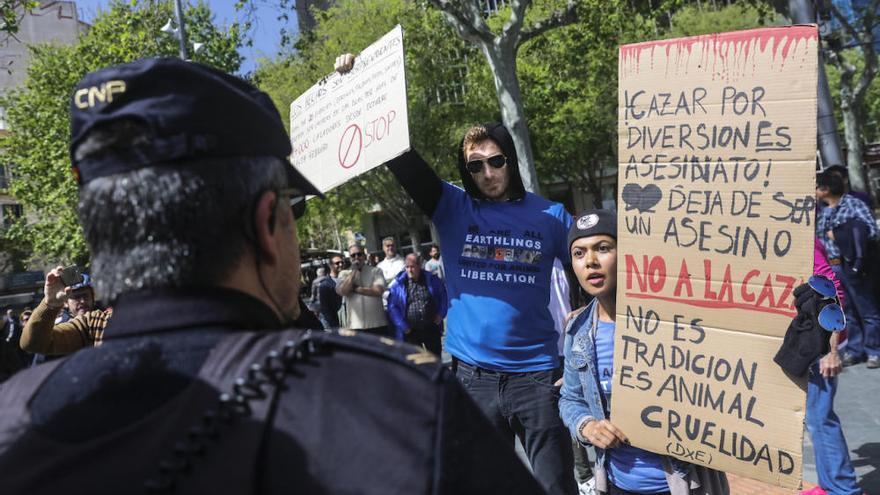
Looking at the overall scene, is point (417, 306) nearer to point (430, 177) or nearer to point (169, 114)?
point (430, 177)

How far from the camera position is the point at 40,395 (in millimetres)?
934

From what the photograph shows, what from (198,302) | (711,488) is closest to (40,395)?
(198,302)

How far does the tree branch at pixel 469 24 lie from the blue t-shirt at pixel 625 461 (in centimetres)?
632

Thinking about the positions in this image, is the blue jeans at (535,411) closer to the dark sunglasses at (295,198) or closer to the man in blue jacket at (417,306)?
the dark sunglasses at (295,198)

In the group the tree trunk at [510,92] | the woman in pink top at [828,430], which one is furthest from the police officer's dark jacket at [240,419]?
the tree trunk at [510,92]

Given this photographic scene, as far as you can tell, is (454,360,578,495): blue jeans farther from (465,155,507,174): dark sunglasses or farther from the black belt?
(465,155,507,174): dark sunglasses

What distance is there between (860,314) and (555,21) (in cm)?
458

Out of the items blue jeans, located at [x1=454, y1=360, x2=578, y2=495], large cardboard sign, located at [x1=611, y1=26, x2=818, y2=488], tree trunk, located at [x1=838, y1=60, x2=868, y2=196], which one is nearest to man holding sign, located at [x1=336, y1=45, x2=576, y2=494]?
blue jeans, located at [x1=454, y1=360, x2=578, y2=495]

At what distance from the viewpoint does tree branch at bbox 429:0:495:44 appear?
848 centimetres

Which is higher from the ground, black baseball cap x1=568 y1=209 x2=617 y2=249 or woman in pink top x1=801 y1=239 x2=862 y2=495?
black baseball cap x1=568 y1=209 x2=617 y2=249

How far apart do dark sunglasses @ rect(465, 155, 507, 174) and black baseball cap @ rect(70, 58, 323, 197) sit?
236cm

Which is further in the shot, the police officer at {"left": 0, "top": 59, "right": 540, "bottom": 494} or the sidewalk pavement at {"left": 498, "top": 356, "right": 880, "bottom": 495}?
the sidewalk pavement at {"left": 498, "top": 356, "right": 880, "bottom": 495}

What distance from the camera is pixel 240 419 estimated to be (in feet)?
2.79

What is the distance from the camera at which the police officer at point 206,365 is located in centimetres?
83
